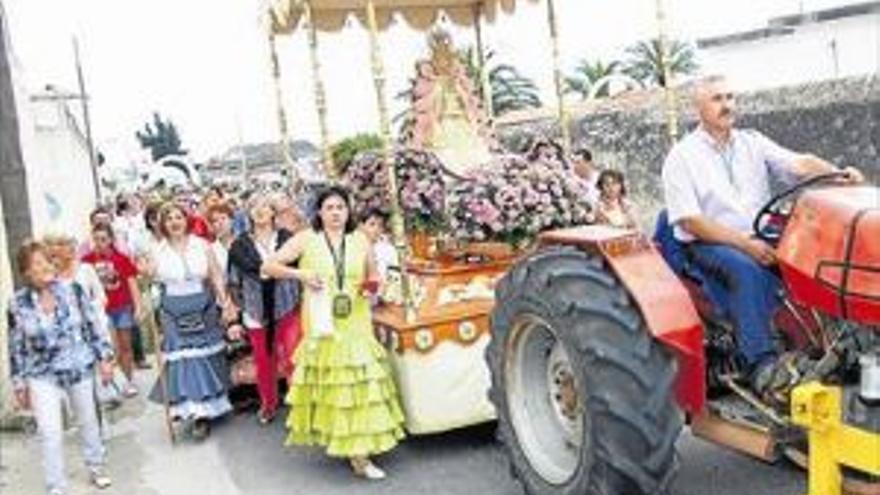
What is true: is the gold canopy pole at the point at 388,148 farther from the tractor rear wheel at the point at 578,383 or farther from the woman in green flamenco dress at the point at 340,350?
the tractor rear wheel at the point at 578,383

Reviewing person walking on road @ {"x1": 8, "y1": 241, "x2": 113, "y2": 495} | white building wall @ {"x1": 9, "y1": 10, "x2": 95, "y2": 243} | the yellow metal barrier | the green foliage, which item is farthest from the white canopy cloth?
white building wall @ {"x1": 9, "y1": 10, "x2": 95, "y2": 243}

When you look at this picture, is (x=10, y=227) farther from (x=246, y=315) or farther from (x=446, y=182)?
(x=446, y=182)

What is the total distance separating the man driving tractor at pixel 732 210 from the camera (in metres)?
4.82

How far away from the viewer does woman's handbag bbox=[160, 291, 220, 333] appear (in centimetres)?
855

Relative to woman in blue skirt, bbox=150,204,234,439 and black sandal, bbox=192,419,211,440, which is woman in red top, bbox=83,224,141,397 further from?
black sandal, bbox=192,419,211,440

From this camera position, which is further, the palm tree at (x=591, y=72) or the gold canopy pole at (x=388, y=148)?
the palm tree at (x=591, y=72)

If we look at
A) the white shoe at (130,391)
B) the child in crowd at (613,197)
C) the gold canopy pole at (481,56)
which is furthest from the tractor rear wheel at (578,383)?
the white shoe at (130,391)

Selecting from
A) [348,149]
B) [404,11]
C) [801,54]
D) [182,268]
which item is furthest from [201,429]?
[801,54]

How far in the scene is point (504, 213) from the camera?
7598 mm

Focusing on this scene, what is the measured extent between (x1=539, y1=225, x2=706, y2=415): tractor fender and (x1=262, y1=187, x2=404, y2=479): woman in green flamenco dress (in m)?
2.02

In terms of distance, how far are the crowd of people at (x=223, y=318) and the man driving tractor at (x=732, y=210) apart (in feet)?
7.47

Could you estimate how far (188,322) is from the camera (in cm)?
856

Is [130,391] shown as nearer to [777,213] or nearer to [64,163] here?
[777,213]

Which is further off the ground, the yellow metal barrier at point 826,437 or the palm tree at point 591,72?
the palm tree at point 591,72
